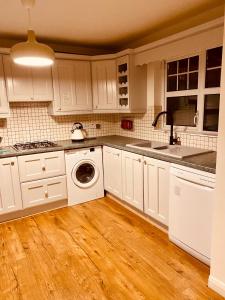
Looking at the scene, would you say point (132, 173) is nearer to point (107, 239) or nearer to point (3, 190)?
point (107, 239)

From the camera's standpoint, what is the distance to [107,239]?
97.7 inches

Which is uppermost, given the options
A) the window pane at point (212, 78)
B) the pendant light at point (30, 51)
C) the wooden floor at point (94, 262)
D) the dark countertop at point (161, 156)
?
the pendant light at point (30, 51)

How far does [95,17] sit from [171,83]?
1.25 meters

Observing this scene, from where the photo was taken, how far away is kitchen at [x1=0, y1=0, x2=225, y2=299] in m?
1.86

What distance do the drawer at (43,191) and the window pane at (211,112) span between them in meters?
1.98

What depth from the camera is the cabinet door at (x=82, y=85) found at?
135 inches

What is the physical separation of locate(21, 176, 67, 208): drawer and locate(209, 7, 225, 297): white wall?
82.4 inches

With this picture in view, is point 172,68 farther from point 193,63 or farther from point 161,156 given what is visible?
point 161,156

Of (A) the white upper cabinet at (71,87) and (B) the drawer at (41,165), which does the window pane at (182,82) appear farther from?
(B) the drawer at (41,165)

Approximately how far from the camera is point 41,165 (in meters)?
2.98

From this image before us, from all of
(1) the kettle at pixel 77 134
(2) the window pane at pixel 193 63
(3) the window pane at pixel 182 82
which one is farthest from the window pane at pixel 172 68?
(1) the kettle at pixel 77 134

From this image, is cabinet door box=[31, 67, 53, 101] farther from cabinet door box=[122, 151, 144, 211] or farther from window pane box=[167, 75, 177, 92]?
window pane box=[167, 75, 177, 92]

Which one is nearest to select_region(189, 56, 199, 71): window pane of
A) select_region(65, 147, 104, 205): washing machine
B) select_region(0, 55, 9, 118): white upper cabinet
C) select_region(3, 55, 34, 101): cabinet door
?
select_region(65, 147, 104, 205): washing machine

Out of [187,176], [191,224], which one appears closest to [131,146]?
[187,176]
